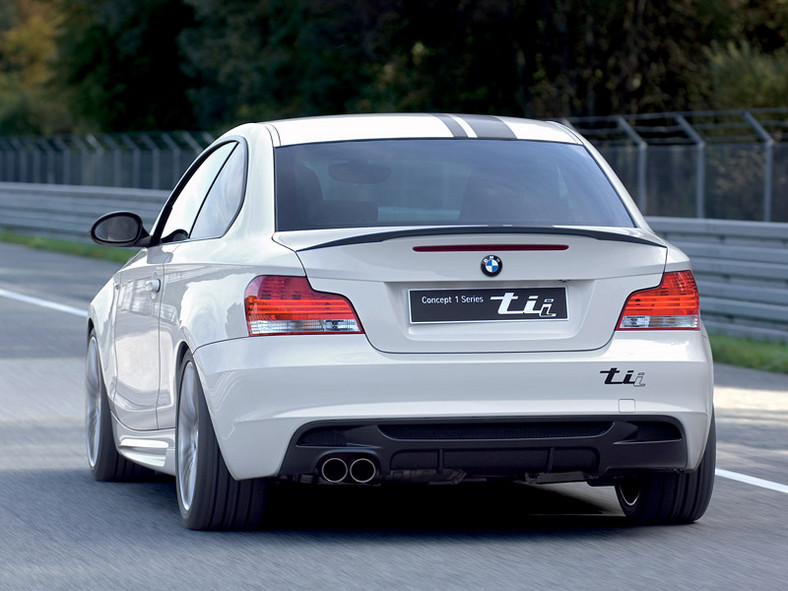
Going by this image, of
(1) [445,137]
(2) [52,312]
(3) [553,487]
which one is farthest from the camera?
(2) [52,312]

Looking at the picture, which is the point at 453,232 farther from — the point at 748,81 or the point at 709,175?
the point at 748,81

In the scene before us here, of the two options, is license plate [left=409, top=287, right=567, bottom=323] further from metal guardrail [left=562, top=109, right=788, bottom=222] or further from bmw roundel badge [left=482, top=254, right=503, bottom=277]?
metal guardrail [left=562, top=109, right=788, bottom=222]

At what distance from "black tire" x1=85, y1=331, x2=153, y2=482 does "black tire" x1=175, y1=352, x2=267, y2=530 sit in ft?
4.72

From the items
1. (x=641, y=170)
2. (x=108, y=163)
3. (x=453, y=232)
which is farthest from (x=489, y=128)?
(x=108, y=163)

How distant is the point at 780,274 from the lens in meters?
14.4

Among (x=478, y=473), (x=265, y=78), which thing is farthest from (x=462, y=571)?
(x=265, y=78)

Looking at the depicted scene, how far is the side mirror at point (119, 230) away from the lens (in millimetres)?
8156

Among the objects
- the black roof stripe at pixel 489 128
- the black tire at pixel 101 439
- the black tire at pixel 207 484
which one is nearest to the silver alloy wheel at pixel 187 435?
the black tire at pixel 207 484

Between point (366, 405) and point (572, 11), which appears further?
point (572, 11)

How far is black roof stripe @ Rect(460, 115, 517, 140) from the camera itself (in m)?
7.38

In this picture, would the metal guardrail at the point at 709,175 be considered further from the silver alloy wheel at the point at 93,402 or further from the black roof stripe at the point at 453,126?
the black roof stripe at the point at 453,126

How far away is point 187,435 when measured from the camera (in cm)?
709

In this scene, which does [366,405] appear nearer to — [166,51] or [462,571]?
[462,571]

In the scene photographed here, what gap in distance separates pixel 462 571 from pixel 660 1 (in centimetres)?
3736
